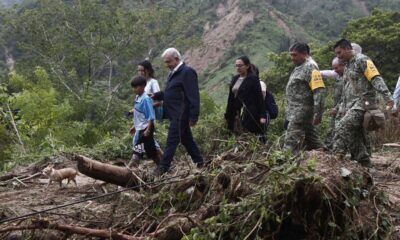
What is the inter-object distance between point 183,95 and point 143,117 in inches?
26.5

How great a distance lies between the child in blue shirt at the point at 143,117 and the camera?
5.83m

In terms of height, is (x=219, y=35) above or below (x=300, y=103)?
below

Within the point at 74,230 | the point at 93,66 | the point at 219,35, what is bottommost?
the point at 219,35

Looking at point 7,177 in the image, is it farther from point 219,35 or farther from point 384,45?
point 219,35

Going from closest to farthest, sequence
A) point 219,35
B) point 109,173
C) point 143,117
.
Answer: point 109,173, point 143,117, point 219,35

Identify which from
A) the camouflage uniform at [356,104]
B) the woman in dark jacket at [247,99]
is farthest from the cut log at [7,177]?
the camouflage uniform at [356,104]

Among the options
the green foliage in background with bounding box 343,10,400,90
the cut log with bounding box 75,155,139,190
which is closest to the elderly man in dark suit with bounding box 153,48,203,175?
the cut log with bounding box 75,155,139,190

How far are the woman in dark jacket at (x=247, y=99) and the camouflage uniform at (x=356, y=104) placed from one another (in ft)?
3.54

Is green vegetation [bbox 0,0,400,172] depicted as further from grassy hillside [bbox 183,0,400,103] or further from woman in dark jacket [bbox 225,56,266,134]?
grassy hillside [bbox 183,0,400,103]

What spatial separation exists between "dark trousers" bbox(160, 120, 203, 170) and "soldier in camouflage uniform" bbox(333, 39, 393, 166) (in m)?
1.44

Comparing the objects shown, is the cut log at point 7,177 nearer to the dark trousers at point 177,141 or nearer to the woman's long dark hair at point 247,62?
the dark trousers at point 177,141

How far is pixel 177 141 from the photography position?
5391 millimetres

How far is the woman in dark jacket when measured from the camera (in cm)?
590

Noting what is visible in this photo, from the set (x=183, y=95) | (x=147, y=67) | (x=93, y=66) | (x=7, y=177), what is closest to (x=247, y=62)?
(x=183, y=95)
